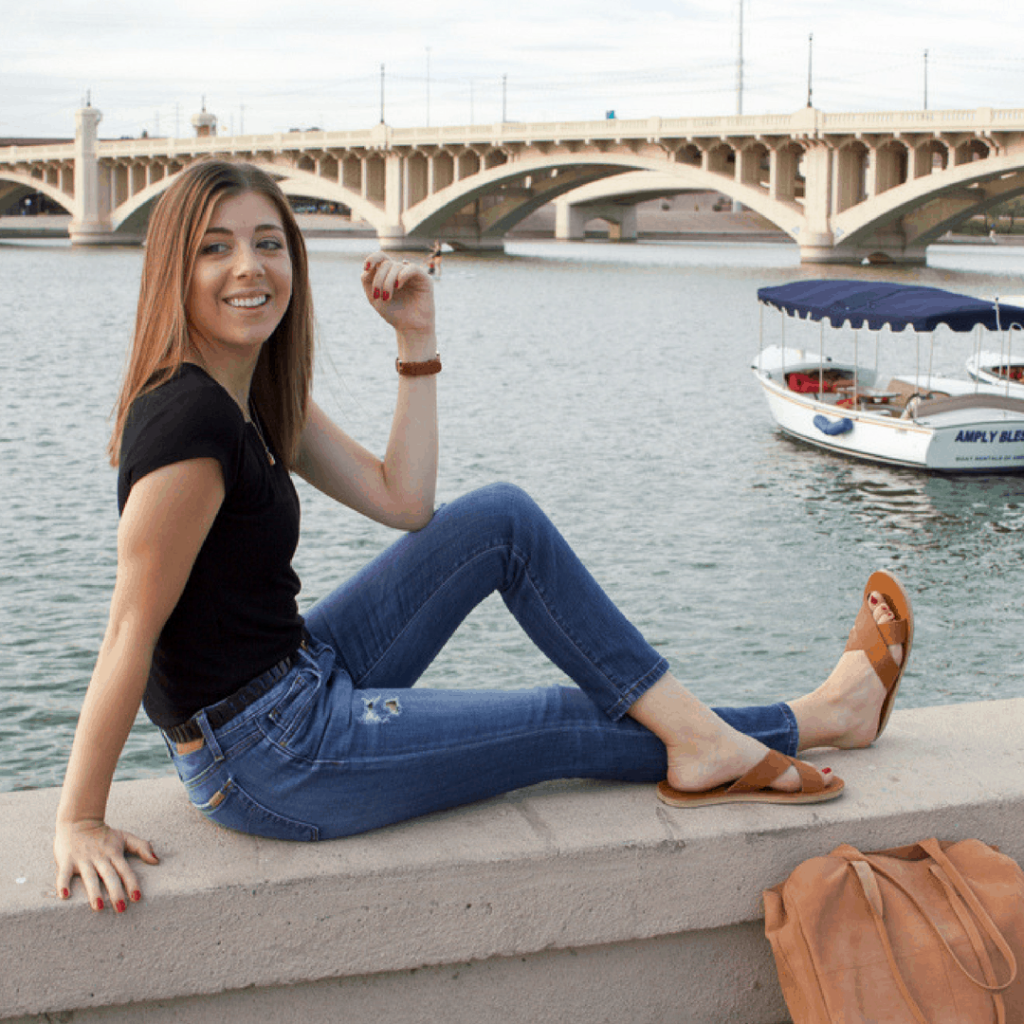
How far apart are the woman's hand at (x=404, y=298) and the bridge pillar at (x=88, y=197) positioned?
220 ft

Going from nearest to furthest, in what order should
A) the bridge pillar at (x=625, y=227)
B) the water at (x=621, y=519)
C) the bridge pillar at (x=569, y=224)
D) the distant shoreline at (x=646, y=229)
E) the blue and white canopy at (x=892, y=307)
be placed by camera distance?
the water at (x=621, y=519)
the blue and white canopy at (x=892, y=307)
the bridge pillar at (x=569, y=224)
the bridge pillar at (x=625, y=227)
the distant shoreline at (x=646, y=229)

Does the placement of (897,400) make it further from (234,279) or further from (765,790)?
(234,279)

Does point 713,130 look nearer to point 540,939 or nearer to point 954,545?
point 954,545

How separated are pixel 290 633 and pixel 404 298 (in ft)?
2.45

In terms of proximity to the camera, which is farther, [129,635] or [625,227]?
[625,227]

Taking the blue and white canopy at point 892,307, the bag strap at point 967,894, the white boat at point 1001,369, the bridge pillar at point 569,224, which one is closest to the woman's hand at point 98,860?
the bag strap at point 967,894

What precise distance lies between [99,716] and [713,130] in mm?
48575

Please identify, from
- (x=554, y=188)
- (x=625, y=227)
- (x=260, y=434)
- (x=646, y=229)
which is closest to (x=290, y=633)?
(x=260, y=434)

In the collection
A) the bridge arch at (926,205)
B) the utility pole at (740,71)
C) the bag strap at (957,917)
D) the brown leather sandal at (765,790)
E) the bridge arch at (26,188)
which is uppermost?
the utility pole at (740,71)

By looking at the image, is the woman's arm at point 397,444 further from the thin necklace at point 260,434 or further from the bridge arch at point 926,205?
the bridge arch at point 926,205

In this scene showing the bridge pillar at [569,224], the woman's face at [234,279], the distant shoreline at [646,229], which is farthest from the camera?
the distant shoreline at [646,229]

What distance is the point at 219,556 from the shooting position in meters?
2.19

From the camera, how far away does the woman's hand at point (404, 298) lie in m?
2.72

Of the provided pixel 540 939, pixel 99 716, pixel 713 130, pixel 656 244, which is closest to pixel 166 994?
pixel 99 716
